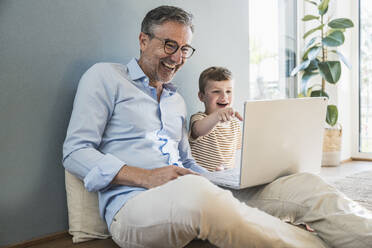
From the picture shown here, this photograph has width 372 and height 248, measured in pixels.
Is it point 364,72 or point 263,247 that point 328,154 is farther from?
point 263,247

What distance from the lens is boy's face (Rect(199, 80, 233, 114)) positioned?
74.5 inches

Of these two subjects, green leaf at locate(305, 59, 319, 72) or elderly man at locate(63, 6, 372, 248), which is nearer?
elderly man at locate(63, 6, 372, 248)

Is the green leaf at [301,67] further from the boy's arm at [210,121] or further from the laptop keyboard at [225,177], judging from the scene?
the laptop keyboard at [225,177]

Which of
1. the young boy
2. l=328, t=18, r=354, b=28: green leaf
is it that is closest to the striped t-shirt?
the young boy

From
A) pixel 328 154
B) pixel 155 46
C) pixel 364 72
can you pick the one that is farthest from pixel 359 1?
pixel 155 46

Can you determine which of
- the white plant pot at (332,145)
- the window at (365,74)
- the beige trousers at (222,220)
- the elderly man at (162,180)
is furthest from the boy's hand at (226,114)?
the window at (365,74)

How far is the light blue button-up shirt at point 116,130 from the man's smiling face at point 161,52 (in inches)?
2.3

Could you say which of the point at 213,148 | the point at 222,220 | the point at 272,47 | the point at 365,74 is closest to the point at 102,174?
the point at 222,220

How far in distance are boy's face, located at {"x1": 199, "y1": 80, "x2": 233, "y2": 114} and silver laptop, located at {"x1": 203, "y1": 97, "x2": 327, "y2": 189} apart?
443 millimetres

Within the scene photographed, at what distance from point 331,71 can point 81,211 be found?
266 cm

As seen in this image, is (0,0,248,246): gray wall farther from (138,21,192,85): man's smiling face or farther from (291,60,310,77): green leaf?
(291,60,310,77): green leaf

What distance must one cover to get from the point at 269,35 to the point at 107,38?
6.49 ft

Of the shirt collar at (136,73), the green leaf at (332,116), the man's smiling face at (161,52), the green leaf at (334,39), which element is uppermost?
the green leaf at (334,39)

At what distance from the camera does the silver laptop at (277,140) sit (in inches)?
49.0
